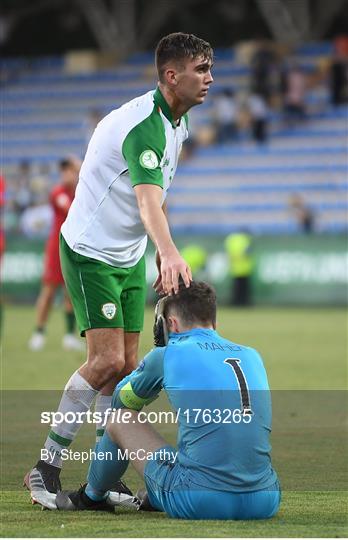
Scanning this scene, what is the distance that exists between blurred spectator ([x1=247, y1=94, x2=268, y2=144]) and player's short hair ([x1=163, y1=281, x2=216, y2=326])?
26.2 meters

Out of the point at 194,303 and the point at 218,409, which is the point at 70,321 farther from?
the point at 218,409

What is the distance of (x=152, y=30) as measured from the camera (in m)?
38.8

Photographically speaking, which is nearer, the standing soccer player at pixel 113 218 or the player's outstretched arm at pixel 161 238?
the player's outstretched arm at pixel 161 238

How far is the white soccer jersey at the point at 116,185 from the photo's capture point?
6793 mm

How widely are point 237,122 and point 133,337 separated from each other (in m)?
25.9

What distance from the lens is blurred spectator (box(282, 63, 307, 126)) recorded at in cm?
3192

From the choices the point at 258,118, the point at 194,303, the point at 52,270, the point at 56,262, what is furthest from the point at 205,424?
the point at 258,118

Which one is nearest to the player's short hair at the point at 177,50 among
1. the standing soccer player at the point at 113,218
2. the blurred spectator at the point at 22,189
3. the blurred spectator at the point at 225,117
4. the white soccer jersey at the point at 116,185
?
the standing soccer player at the point at 113,218

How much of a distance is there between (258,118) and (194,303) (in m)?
26.3

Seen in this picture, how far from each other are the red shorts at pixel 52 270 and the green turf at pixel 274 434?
0.86 metres

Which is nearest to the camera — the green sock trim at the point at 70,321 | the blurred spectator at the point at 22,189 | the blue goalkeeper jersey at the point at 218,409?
the blue goalkeeper jersey at the point at 218,409

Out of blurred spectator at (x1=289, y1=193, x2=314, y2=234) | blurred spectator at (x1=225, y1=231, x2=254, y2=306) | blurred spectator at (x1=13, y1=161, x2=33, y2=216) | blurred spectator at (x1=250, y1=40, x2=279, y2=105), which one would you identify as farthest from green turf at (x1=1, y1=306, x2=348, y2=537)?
blurred spectator at (x1=250, y1=40, x2=279, y2=105)

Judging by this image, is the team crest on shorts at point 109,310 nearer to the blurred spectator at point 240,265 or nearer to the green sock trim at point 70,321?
the green sock trim at point 70,321

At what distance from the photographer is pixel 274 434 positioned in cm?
958
